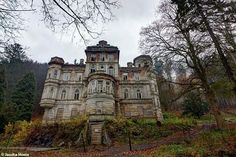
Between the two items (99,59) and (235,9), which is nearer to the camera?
(235,9)

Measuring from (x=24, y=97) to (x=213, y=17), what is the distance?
35.4 metres

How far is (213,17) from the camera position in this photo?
1069 cm

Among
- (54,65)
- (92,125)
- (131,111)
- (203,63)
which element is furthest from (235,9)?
(54,65)

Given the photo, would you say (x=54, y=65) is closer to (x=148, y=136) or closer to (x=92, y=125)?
(x=92, y=125)

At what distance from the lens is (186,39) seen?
50.1 ft

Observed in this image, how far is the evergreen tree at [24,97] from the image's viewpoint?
109ft

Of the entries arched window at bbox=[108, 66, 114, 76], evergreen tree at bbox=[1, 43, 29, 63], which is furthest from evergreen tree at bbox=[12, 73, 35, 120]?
evergreen tree at bbox=[1, 43, 29, 63]

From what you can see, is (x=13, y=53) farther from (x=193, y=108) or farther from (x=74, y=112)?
(x=193, y=108)

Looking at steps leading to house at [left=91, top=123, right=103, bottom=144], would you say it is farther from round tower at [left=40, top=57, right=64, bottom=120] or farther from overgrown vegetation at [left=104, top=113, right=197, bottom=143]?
round tower at [left=40, top=57, right=64, bottom=120]

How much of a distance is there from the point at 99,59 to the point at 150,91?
1255 cm

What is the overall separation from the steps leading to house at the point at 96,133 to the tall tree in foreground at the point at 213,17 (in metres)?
15.9

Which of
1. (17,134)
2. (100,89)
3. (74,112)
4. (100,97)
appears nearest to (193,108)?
(100,97)

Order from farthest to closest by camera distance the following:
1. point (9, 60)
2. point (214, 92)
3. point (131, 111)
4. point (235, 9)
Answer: point (131, 111) < point (214, 92) < point (235, 9) < point (9, 60)

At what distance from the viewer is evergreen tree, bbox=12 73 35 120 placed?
3328cm
